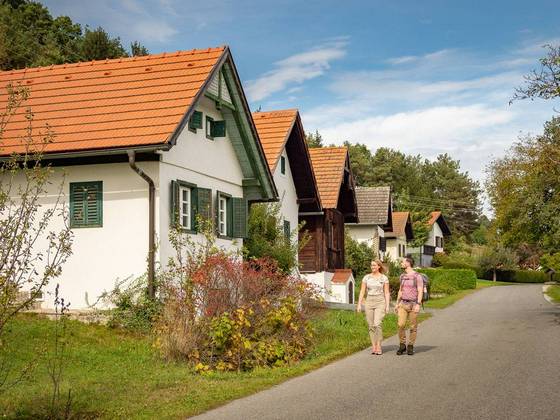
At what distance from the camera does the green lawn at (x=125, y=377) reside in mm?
10326

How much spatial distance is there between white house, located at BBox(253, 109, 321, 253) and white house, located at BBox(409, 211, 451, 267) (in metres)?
54.2

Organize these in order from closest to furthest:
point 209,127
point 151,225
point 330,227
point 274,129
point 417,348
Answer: point 417,348
point 151,225
point 209,127
point 274,129
point 330,227

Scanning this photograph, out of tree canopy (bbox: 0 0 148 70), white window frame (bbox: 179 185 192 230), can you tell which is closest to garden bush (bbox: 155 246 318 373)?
white window frame (bbox: 179 185 192 230)

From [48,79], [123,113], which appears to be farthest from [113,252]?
[48,79]

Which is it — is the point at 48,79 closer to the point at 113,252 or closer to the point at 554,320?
the point at 113,252

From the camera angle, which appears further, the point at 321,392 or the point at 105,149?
the point at 105,149

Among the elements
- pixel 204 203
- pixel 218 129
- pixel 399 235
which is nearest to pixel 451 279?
pixel 399 235

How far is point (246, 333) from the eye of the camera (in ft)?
48.1

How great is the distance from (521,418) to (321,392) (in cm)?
297

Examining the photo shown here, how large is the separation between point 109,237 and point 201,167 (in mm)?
3682

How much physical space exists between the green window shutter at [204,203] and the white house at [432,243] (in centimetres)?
6560

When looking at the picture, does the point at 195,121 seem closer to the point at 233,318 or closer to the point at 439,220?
the point at 233,318

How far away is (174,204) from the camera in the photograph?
19.8 metres

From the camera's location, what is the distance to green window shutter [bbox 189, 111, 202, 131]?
21.5 m
